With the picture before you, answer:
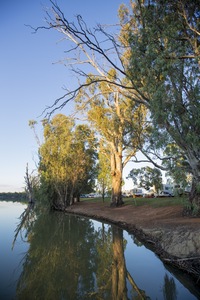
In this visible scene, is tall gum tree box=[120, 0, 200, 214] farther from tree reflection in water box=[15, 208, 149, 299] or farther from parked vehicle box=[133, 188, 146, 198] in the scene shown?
parked vehicle box=[133, 188, 146, 198]

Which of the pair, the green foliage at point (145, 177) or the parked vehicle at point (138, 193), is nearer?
the green foliage at point (145, 177)

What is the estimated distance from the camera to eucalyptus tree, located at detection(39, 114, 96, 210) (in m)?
37.6

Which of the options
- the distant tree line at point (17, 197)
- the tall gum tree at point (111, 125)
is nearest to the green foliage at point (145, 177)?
the tall gum tree at point (111, 125)

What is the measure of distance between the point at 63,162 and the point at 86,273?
30.4 metres

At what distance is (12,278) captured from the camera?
7.40 meters

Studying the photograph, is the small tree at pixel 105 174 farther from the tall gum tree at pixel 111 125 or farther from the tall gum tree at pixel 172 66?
the tall gum tree at pixel 172 66

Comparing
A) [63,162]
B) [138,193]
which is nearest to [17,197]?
[138,193]

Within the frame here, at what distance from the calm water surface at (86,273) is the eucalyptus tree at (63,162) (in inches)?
987

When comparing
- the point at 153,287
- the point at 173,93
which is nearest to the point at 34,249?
the point at 153,287

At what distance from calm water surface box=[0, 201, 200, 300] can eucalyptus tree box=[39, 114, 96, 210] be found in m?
25.1

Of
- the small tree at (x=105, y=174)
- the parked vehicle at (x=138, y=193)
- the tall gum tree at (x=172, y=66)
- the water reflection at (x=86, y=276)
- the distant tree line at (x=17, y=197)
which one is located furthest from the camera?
the distant tree line at (x=17, y=197)

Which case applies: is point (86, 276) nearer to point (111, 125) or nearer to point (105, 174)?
point (111, 125)

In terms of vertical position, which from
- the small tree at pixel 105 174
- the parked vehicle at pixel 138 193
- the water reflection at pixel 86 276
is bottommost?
the water reflection at pixel 86 276

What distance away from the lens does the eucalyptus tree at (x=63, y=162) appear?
37.6 m
